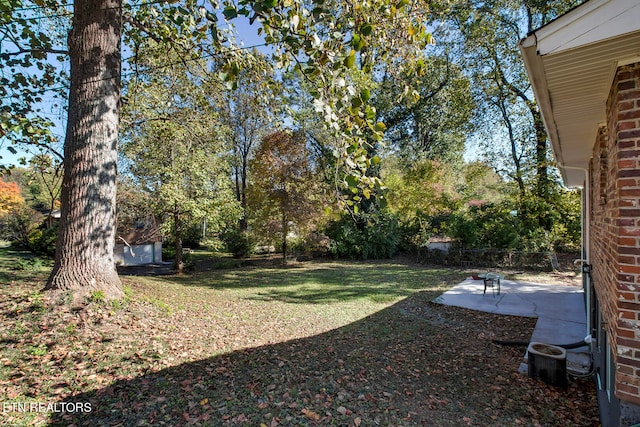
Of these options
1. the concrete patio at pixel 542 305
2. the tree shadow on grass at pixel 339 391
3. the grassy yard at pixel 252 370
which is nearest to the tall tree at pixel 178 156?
the grassy yard at pixel 252 370

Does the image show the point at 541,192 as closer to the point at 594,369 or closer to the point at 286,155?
the point at 286,155

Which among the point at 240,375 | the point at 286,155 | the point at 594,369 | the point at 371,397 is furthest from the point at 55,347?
the point at 286,155

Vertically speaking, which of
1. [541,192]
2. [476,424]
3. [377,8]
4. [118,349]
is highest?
[377,8]

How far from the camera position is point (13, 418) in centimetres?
243

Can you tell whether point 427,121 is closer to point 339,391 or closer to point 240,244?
point 240,244

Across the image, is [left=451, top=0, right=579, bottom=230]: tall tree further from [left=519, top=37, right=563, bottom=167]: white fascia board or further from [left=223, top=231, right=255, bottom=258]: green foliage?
[left=223, top=231, right=255, bottom=258]: green foliage

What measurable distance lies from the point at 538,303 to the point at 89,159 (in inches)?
349

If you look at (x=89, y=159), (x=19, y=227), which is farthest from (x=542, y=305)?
(x=19, y=227)

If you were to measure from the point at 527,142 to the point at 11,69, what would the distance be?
17471 mm

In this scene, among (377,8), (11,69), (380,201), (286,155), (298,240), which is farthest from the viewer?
(298,240)

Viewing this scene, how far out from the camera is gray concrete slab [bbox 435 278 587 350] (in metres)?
5.30

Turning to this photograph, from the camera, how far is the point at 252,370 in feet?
11.9

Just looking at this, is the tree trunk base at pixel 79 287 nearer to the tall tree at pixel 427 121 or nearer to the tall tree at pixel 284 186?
the tall tree at pixel 284 186

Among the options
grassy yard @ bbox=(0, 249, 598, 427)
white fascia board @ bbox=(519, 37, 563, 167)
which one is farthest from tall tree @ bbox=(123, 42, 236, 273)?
white fascia board @ bbox=(519, 37, 563, 167)
